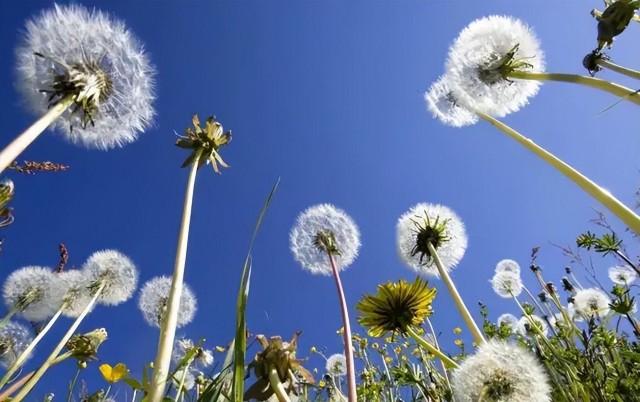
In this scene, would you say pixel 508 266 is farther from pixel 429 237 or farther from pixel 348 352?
pixel 348 352

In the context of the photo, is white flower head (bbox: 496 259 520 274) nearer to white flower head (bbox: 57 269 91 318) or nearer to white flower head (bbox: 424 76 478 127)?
white flower head (bbox: 424 76 478 127)

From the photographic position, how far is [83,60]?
1.89 m

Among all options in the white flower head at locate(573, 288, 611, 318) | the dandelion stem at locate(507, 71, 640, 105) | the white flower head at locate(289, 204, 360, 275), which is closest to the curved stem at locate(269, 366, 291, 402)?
the dandelion stem at locate(507, 71, 640, 105)

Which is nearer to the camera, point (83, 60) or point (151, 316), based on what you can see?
point (83, 60)

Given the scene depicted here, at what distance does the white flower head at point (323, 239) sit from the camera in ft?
11.2

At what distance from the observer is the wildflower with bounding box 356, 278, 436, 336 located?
241 cm

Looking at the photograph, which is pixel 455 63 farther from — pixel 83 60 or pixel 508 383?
pixel 83 60

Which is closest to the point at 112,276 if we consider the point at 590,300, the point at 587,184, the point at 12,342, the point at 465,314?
the point at 12,342

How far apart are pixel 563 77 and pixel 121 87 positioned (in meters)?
1.91

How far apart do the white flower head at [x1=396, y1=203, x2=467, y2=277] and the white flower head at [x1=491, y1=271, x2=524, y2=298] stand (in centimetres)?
293

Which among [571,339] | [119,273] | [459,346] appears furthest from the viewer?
[459,346]

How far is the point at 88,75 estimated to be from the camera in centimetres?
188

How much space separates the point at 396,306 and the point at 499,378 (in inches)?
37.8

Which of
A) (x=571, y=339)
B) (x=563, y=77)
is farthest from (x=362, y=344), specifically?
(x=563, y=77)
